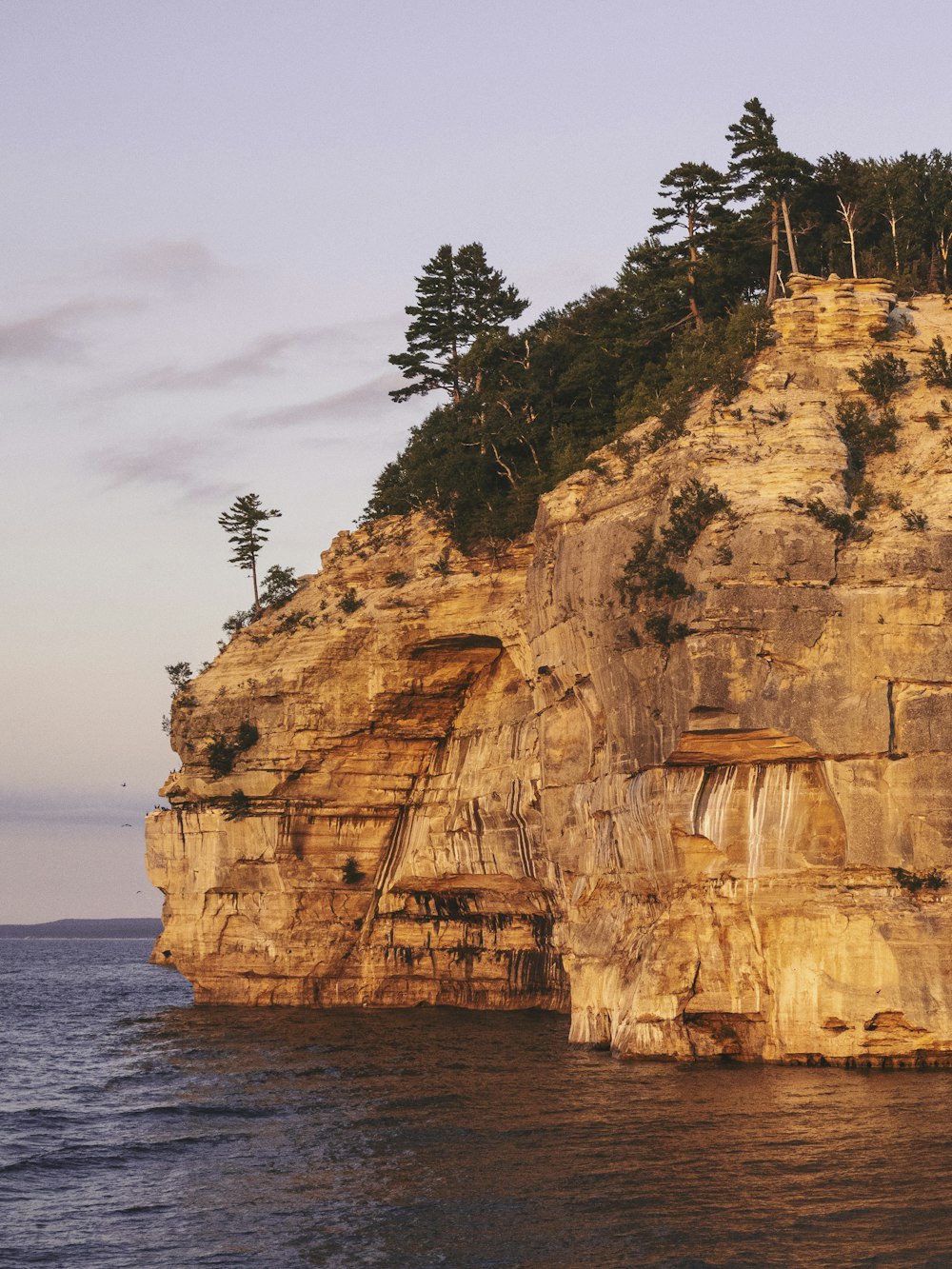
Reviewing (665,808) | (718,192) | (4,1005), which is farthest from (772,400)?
(4,1005)

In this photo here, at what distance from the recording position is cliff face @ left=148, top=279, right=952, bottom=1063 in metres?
37.4

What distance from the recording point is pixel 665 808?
41094mm

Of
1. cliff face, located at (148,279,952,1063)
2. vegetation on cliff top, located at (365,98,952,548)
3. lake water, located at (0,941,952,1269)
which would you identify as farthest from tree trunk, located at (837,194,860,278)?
lake water, located at (0,941,952,1269)

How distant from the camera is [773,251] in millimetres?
59500

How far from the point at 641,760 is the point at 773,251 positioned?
26.5 m

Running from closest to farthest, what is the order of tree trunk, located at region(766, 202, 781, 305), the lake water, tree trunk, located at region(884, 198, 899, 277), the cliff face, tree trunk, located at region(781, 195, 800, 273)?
the lake water, the cliff face, tree trunk, located at region(781, 195, 800, 273), tree trunk, located at region(766, 202, 781, 305), tree trunk, located at region(884, 198, 899, 277)

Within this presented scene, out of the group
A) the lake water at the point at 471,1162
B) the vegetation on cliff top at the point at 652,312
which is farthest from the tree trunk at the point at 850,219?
the lake water at the point at 471,1162

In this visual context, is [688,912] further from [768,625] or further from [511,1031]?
[511,1031]

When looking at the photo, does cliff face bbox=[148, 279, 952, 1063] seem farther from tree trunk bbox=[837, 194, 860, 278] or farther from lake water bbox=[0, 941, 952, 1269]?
tree trunk bbox=[837, 194, 860, 278]

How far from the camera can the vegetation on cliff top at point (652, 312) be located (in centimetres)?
5906

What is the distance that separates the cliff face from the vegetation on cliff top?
3.43 metres

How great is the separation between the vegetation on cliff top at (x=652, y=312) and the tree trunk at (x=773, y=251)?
75mm

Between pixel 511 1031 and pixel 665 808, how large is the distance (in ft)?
55.1

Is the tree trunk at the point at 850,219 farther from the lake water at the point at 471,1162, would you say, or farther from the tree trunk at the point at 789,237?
the lake water at the point at 471,1162
